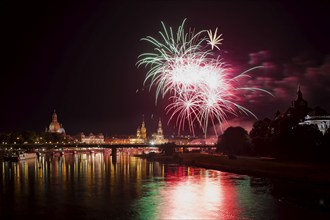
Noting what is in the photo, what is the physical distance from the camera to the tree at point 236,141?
76.8 meters

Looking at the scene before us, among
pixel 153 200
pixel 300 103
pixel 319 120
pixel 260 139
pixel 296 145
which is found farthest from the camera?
pixel 300 103

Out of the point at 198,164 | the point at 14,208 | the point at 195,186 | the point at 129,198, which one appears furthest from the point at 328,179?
the point at 198,164

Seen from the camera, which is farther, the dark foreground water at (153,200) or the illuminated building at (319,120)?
the illuminated building at (319,120)

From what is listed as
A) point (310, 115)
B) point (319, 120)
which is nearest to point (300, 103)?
point (310, 115)

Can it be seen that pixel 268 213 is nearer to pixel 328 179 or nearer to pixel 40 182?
pixel 328 179

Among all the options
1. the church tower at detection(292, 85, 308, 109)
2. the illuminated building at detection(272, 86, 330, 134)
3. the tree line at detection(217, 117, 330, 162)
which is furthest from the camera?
the church tower at detection(292, 85, 308, 109)

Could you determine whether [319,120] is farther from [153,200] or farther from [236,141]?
[153,200]

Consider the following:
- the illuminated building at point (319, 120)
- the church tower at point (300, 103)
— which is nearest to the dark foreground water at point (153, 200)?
the illuminated building at point (319, 120)

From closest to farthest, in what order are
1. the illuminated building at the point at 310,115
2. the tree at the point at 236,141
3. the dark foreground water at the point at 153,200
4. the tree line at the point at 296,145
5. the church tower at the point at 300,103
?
1. the dark foreground water at the point at 153,200
2. the tree line at the point at 296,145
3. the tree at the point at 236,141
4. the illuminated building at the point at 310,115
5. the church tower at the point at 300,103

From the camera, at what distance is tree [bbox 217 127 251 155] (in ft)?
252

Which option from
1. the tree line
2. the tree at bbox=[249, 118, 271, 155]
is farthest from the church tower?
the tree line

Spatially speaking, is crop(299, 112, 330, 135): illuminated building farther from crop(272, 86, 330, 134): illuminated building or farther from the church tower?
the church tower

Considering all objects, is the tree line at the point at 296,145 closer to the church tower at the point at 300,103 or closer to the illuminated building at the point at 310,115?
the illuminated building at the point at 310,115

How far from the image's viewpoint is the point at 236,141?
78375 mm
